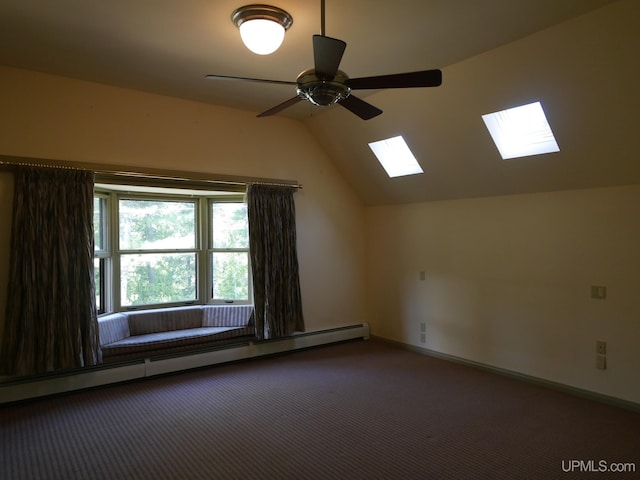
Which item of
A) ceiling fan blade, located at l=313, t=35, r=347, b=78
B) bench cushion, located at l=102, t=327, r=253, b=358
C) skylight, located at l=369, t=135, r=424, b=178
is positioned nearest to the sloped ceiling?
skylight, located at l=369, t=135, r=424, b=178

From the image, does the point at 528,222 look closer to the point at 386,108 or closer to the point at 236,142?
the point at 386,108

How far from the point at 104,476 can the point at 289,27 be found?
10.1 ft

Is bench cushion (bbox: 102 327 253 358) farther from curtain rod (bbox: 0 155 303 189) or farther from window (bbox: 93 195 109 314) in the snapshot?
curtain rod (bbox: 0 155 303 189)

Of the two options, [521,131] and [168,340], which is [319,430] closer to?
[168,340]

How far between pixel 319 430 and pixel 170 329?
2.35 metres

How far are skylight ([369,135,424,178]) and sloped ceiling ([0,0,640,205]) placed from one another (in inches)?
19.2

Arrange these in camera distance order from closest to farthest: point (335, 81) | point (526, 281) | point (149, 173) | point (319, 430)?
point (335, 81), point (319, 430), point (526, 281), point (149, 173)

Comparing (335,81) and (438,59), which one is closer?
(335,81)

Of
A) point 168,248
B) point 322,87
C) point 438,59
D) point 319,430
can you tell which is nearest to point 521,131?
point 438,59

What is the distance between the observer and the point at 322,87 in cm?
216

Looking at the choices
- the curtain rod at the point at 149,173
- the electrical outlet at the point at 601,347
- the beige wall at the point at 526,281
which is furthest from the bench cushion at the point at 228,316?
the electrical outlet at the point at 601,347

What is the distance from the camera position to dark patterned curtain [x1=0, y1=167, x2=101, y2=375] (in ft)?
11.1

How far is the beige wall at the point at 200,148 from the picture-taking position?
140 inches

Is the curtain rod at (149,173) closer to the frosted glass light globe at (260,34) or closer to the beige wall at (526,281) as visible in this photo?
the beige wall at (526,281)
